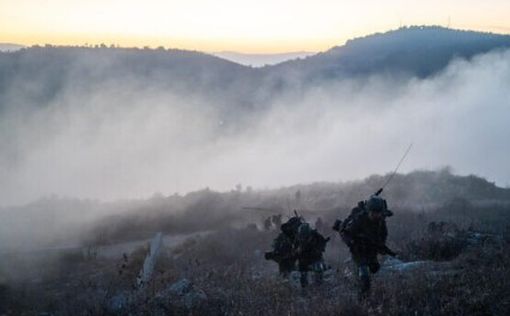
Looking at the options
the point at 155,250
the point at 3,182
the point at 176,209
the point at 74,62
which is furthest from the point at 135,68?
the point at 155,250

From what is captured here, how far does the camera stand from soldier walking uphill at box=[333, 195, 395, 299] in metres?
9.24

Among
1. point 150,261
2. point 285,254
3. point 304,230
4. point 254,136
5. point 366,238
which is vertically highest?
point 254,136

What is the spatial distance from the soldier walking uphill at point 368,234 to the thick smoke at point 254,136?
37302 millimetres

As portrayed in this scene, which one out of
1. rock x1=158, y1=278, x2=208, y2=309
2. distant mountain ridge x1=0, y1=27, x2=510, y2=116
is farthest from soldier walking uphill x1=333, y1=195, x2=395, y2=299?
distant mountain ridge x1=0, y1=27, x2=510, y2=116

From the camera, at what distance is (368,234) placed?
930 centimetres

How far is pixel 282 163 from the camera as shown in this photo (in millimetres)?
56719

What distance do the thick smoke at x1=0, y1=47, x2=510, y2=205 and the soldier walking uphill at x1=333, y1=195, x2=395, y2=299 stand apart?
122 ft

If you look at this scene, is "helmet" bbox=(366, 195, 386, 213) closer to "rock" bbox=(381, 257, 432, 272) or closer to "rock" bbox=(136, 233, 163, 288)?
"rock" bbox=(381, 257, 432, 272)

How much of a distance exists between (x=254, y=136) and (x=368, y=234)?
201 ft

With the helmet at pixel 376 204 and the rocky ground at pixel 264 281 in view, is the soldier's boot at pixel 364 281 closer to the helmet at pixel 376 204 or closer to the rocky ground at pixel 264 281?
the rocky ground at pixel 264 281

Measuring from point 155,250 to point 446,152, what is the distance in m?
64.9

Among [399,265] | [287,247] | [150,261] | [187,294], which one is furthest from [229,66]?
[187,294]

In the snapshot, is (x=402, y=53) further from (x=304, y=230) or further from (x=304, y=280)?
(x=304, y=280)

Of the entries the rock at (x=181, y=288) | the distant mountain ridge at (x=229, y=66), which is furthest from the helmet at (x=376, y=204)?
the distant mountain ridge at (x=229, y=66)
